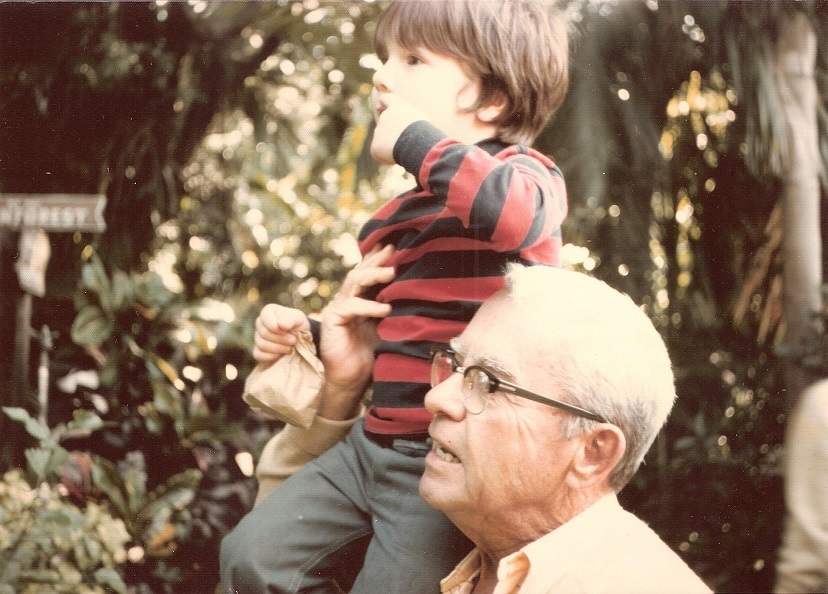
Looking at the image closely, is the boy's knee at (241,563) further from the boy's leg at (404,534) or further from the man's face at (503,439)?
the man's face at (503,439)

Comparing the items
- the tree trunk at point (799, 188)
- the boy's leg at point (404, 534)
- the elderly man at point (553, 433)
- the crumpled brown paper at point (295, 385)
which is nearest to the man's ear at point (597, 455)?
the elderly man at point (553, 433)

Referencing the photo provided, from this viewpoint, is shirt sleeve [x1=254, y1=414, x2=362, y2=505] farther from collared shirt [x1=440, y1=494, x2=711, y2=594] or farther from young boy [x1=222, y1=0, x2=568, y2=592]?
collared shirt [x1=440, y1=494, x2=711, y2=594]

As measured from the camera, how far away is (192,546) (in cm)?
216

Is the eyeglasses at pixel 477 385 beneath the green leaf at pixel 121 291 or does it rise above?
above

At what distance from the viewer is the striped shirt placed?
4.86 ft

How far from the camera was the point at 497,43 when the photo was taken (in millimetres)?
1657

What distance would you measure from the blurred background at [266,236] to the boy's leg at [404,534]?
557mm

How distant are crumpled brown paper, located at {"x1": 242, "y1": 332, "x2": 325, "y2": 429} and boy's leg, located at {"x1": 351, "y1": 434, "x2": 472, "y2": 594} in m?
0.19

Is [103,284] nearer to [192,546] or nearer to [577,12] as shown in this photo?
[192,546]

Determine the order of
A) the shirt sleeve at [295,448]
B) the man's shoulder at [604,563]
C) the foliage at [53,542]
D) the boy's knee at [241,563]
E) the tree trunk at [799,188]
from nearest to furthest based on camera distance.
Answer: the man's shoulder at [604,563] < the boy's knee at [241,563] < the shirt sleeve at [295,448] < the tree trunk at [799,188] < the foliage at [53,542]

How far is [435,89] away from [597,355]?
0.60 meters

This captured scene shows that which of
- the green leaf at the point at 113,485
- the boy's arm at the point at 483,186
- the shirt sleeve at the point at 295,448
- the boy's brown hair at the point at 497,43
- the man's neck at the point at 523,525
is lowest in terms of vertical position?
the green leaf at the point at 113,485

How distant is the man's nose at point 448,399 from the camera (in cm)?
151

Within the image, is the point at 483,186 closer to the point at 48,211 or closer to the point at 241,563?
the point at 241,563
